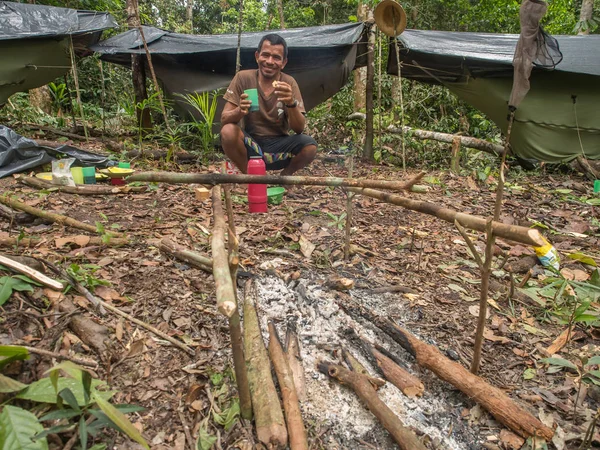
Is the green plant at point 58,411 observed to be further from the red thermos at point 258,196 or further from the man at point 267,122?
the man at point 267,122

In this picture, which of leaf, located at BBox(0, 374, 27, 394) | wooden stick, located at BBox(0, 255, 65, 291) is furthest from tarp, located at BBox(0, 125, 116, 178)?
leaf, located at BBox(0, 374, 27, 394)

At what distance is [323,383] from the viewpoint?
1.63 metres

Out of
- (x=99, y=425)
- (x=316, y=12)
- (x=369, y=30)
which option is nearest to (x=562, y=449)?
(x=99, y=425)

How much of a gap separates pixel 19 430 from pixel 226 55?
5651 millimetres

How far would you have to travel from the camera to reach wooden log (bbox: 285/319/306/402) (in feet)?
5.17

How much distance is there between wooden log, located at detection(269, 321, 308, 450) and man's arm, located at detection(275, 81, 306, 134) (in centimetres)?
215

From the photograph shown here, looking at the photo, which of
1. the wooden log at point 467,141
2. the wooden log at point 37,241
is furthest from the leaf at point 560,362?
the wooden log at point 467,141

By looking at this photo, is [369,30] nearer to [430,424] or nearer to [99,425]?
[430,424]

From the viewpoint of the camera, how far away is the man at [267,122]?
3.69m

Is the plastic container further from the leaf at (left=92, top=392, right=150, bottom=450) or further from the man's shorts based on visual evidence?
the leaf at (left=92, top=392, right=150, bottom=450)

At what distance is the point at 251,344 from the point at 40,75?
19.8 feet

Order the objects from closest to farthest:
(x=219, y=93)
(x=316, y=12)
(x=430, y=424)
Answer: (x=430, y=424) < (x=219, y=93) < (x=316, y=12)

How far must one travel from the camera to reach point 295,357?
67.9 inches

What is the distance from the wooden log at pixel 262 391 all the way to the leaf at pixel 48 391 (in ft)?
1.69
